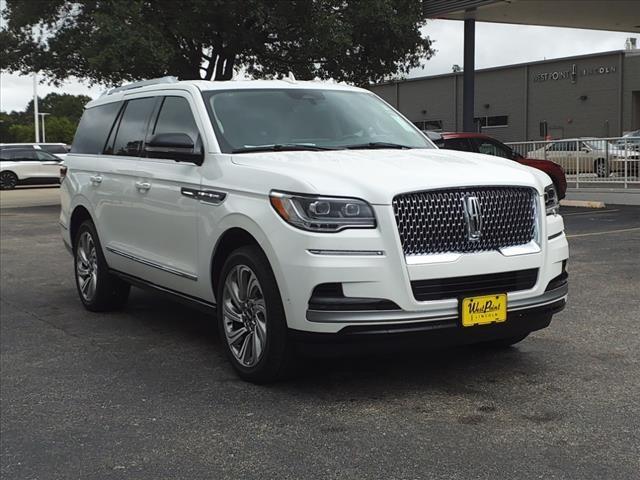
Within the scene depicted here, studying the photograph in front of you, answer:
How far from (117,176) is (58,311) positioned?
5.44ft

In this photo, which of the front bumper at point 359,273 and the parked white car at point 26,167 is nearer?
the front bumper at point 359,273

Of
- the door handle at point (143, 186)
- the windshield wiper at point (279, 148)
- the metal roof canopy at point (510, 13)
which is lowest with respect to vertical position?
the door handle at point (143, 186)

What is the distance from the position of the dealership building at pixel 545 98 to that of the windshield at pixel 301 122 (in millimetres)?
41445

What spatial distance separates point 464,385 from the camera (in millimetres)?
4914

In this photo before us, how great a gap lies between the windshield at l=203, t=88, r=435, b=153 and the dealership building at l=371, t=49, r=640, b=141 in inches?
1632

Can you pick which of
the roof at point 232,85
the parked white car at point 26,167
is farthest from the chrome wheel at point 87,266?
the parked white car at point 26,167

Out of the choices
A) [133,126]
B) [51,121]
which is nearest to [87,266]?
[133,126]

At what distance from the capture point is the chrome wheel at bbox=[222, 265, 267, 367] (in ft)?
16.1

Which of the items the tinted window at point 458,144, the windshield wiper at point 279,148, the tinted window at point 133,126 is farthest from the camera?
the tinted window at point 458,144

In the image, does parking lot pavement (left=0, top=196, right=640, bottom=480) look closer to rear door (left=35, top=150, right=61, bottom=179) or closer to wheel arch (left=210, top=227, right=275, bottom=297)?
wheel arch (left=210, top=227, right=275, bottom=297)

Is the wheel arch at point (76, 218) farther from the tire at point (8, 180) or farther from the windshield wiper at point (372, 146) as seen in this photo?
the tire at point (8, 180)

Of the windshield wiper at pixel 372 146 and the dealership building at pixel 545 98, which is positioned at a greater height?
the dealership building at pixel 545 98

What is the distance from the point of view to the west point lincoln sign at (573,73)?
148ft

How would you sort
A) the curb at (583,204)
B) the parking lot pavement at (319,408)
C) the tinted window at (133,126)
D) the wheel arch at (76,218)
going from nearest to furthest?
the parking lot pavement at (319,408) < the tinted window at (133,126) < the wheel arch at (76,218) < the curb at (583,204)
